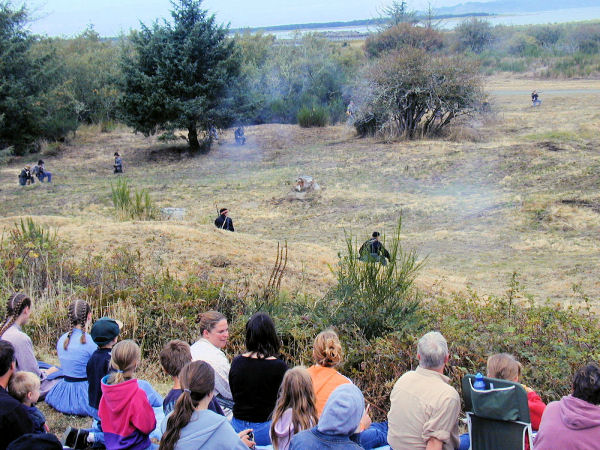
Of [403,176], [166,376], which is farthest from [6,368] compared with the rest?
[403,176]

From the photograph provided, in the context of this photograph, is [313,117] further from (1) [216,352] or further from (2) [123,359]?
(2) [123,359]

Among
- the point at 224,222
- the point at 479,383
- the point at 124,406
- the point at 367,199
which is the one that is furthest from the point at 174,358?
the point at 367,199

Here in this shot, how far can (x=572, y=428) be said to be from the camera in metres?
3.50

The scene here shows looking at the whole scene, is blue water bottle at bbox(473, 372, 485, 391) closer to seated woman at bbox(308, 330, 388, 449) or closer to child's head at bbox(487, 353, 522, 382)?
child's head at bbox(487, 353, 522, 382)

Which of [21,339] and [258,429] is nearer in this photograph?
[258,429]

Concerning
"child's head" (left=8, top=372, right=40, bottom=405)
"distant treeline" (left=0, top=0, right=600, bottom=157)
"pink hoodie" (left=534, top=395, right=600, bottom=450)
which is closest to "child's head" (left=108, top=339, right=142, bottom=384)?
"child's head" (left=8, top=372, right=40, bottom=405)

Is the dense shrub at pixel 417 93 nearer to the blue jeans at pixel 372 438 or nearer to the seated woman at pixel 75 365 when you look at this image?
the seated woman at pixel 75 365

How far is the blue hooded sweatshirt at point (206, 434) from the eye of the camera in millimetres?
3459

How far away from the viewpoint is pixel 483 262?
13.0 meters

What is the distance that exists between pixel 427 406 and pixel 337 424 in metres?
0.77

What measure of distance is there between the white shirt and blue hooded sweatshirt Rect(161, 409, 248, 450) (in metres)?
1.25

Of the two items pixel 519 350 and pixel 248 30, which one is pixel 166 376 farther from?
pixel 248 30

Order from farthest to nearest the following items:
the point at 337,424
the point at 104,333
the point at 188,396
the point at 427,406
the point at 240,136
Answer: the point at 240,136
the point at 104,333
the point at 427,406
the point at 188,396
the point at 337,424

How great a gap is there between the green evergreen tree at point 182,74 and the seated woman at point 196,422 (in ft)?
75.6
